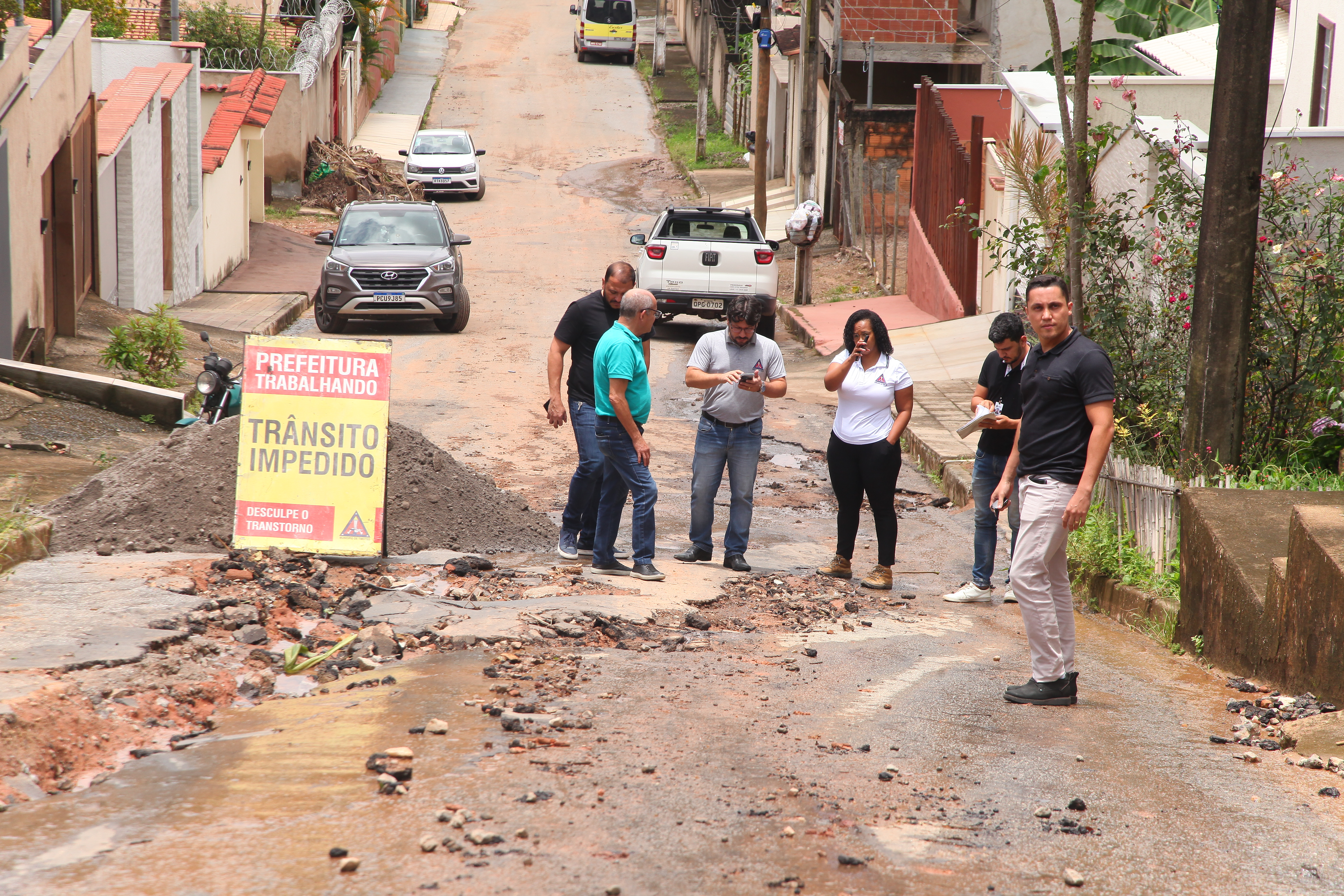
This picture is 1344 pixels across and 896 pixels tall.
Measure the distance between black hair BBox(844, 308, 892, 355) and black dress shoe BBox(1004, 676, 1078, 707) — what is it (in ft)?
8.61

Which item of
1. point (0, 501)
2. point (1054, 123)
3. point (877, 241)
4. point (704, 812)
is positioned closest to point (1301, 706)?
point (704, 812)

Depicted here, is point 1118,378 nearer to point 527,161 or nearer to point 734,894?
point 734,894

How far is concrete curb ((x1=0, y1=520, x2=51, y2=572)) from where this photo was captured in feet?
21.3

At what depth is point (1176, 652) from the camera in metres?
6.95

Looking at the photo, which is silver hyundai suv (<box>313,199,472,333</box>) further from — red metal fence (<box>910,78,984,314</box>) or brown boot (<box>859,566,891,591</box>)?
brown boot (<box>859,566,891,591</box>)

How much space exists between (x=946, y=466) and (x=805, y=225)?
9808mm

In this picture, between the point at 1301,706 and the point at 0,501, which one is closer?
the point at 1301,706

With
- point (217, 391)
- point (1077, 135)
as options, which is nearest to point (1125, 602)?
point (1077, 135)

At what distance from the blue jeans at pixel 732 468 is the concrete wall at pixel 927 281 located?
454 inches

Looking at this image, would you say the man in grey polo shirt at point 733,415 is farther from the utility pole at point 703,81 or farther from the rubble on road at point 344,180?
the utility pole at point 703,81

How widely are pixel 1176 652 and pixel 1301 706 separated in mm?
1418

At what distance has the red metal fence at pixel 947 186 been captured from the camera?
1925 centimetres

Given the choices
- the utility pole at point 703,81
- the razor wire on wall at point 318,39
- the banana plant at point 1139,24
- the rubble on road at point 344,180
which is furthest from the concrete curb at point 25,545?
the utility pole at point 703,81

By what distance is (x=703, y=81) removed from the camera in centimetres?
3691
